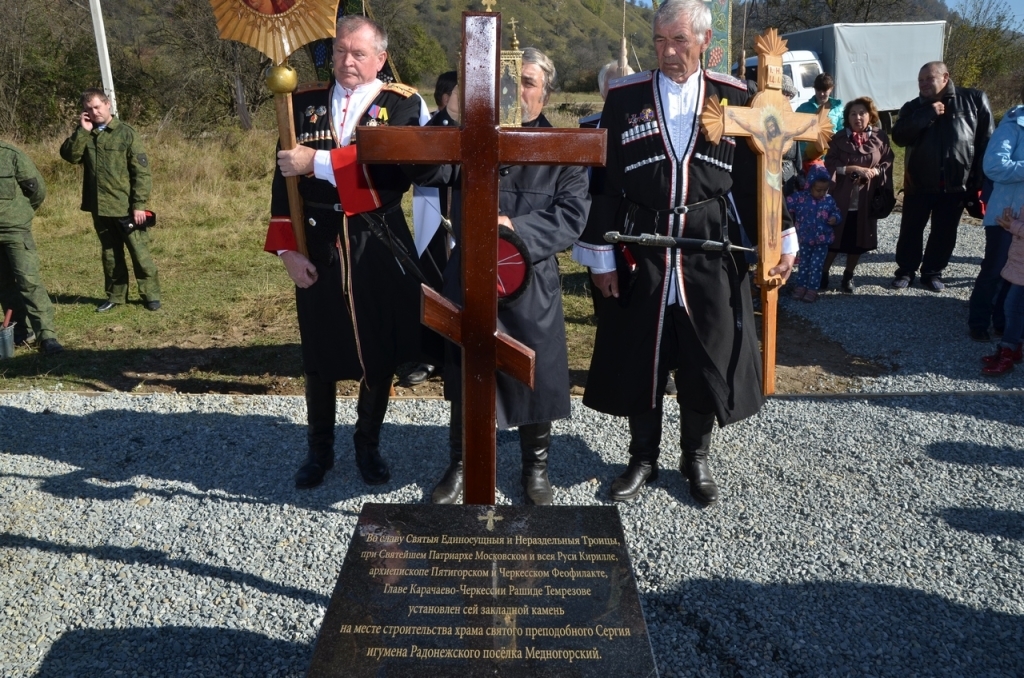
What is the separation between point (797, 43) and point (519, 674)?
791 inches

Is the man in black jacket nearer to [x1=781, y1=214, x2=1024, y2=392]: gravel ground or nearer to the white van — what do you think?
[x1=781, y1=214, x2=1024, y2=392]: gravel ground

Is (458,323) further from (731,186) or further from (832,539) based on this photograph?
(832,539)

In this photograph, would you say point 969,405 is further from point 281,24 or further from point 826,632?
point 281,24

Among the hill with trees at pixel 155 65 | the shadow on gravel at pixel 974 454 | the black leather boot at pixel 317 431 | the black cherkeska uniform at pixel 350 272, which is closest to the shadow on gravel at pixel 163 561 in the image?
the black leather boot at pixel 317 431

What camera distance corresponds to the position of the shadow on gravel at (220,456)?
4.04 metres

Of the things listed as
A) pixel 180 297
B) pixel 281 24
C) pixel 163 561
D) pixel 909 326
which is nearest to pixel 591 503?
pixel 163 561

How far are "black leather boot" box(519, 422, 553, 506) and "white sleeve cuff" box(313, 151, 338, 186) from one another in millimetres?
1434

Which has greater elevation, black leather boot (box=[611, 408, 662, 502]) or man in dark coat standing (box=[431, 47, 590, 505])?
man in dark coat standing (box=[431, 47, 590, 505])

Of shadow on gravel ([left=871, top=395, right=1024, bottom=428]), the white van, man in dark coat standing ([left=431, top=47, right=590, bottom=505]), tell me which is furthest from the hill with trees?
man in dark coat standing ([left=431, top=47, right=590, bottom=505])

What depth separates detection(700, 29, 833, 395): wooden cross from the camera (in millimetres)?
3232

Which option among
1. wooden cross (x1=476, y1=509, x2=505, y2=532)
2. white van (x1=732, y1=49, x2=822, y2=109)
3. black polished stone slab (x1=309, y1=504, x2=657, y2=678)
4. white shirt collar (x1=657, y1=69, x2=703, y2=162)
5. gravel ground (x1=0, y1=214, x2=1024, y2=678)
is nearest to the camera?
black polished stone slab (x1=309, y1=504, x2=657, y2=678)

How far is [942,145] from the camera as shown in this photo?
7.20m

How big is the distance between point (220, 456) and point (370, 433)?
0.92 m

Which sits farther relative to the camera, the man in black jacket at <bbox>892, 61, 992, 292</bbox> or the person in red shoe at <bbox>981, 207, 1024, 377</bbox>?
the man in black jacket at <bbox>892, 61, 992, 292</bbox>
